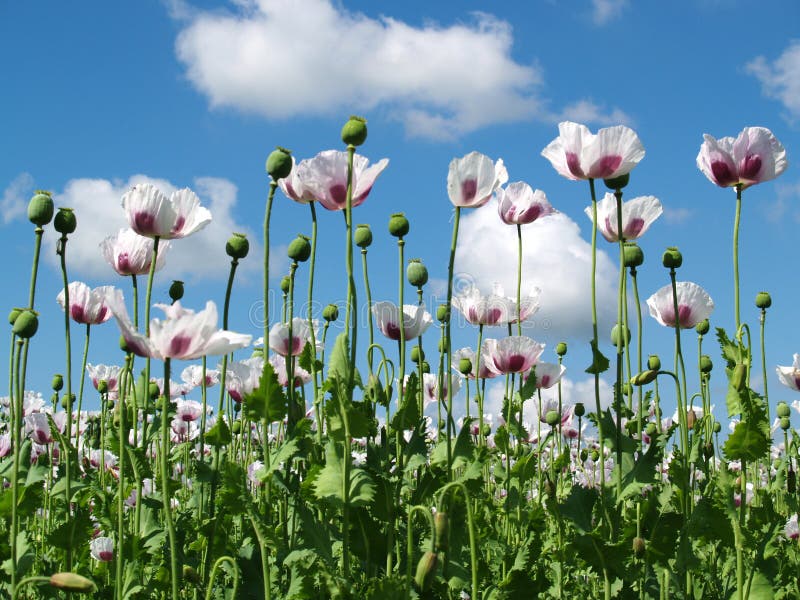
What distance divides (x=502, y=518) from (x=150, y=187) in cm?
358

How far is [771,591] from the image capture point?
10.7ft

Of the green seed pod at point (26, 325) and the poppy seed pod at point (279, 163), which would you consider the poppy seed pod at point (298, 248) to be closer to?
the poppy seed pod at point (279, 163)

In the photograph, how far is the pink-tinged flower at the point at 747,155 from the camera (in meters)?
3.25

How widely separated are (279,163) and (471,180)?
0.78 metres

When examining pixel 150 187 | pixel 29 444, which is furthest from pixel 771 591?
pixel 29 444

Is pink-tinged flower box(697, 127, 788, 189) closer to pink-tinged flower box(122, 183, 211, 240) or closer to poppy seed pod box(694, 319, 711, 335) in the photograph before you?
poppy seed pod box(694, 319, 711, 335)

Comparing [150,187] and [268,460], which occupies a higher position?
[150,187]

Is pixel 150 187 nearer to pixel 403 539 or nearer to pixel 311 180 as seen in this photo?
pixel 311 180

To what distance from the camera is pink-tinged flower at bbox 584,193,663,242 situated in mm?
3412

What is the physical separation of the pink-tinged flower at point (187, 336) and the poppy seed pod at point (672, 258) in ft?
6.68

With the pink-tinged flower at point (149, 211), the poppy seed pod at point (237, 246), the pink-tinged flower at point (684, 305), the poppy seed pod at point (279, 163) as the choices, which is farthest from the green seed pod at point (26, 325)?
the pink-tinged flower at point (684, 305)

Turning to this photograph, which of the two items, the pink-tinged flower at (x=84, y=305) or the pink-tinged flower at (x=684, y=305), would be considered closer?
the pink-tinged flower at (x=84, y=305)

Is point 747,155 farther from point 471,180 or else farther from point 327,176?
point 327,176

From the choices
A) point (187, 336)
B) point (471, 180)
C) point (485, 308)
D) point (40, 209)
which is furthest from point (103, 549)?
point (471, 180)
